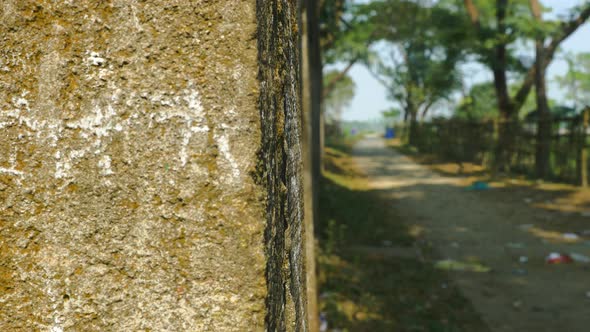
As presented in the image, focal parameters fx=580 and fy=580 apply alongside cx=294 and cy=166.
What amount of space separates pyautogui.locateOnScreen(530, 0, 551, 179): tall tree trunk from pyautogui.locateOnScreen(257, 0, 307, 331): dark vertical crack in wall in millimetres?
13792

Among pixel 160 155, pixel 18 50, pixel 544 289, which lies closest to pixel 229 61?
pixel 160 155

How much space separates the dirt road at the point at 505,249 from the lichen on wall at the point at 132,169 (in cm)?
429

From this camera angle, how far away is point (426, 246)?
24.3ft

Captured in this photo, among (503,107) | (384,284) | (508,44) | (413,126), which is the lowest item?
(384,284)

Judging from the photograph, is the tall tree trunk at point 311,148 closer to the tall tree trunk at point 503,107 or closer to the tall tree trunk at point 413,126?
the tall tree trunk at point 503,107

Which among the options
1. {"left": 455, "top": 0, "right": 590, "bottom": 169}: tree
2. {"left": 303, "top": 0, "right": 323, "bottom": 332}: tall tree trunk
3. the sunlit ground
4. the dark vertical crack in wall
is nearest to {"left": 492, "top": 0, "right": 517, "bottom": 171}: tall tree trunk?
{"left": 455, "top": 0, "right": 590, "bottom": 169}: tree

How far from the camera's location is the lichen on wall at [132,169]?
87 cm

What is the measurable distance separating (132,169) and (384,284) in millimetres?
5158

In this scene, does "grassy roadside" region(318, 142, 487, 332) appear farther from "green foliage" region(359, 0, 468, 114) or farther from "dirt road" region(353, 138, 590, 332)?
"green foliage" region(359, 0, 468, 114)

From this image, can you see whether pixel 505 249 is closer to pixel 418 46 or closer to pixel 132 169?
pixel 132 169

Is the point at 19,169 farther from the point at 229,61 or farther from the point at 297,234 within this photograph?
the point at 297,234

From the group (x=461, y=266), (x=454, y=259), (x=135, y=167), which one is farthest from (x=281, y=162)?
(x=454, y=259)

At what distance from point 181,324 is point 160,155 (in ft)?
0.85

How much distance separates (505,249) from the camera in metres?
7.20
